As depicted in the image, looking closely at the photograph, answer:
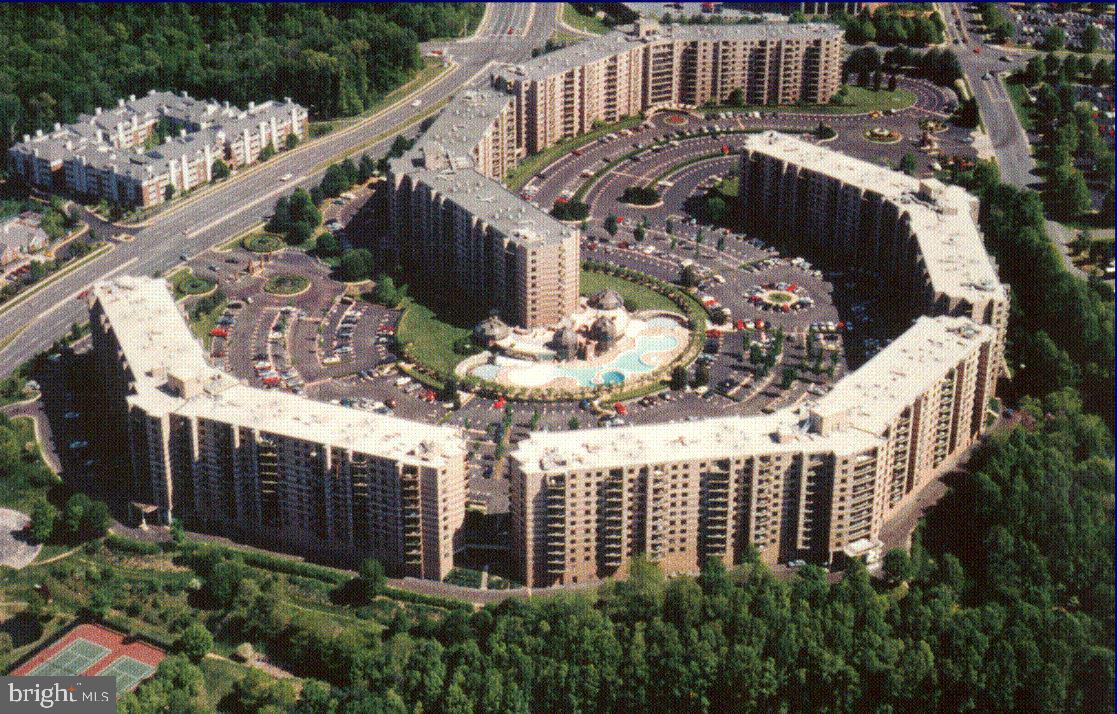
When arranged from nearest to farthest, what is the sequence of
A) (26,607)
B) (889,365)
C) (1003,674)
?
(1003,674) → (26,607) → (889,365)

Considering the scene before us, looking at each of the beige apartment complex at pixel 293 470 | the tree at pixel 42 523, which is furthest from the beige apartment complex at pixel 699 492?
the tree at pixel 42 523

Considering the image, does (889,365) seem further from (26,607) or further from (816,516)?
(26,607)

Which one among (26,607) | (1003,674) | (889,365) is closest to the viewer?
(1003,674)

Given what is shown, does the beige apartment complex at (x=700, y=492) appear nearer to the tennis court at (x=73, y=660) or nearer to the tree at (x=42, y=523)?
the tennis court at (x=73, y=660)

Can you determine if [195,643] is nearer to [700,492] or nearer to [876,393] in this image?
[700,492]

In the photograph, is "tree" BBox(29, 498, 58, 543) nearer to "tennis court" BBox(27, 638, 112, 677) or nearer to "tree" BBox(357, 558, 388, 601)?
"tennis court" BBox(27, 638, 112, 677)

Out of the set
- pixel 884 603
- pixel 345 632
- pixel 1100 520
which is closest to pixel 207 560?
pixel 345 632
